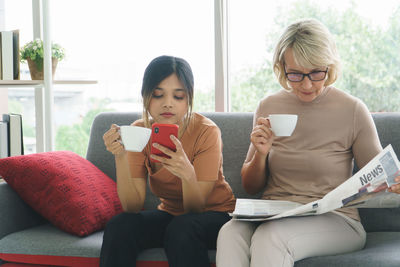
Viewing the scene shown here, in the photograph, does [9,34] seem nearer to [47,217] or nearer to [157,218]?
[47,217]

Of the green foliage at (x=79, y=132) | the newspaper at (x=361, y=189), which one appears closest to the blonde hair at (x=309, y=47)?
the newspaper at (x=361, y=189)

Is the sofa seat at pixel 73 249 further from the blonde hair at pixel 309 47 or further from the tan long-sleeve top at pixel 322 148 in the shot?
the blonde hair at pixel 309 47

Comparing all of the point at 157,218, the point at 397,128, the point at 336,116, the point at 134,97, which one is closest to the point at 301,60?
the point at 336,116

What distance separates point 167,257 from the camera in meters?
1.56

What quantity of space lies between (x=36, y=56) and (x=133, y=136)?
1514 mm

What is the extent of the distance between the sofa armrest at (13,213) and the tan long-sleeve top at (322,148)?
0.98 m

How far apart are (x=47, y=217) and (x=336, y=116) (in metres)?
1.20

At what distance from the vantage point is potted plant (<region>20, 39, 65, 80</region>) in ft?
8.98

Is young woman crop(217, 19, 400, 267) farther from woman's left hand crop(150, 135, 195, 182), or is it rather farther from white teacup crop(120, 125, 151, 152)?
white teacup crop(120, 125, 151, 152)

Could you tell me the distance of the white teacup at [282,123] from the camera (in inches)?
60.9

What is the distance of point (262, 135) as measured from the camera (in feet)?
5.48

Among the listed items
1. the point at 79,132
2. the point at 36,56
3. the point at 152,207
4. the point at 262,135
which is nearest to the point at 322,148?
the point at 262,135

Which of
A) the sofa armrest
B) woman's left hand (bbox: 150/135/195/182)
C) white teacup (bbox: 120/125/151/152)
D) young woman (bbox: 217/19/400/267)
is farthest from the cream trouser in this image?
the sofa armrest

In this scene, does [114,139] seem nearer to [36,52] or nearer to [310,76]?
[310,76]
